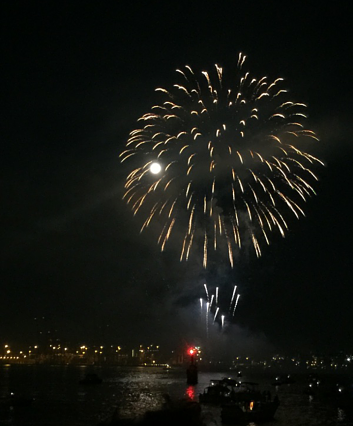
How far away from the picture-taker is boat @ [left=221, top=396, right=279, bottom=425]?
5900 cm

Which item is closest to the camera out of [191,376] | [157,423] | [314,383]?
[157,423]

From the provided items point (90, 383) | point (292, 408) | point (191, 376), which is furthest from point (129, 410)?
point (90, 383)

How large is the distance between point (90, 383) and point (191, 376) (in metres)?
30.2

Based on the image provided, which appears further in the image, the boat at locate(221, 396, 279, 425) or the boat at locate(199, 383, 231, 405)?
the boat at locate(199, 383, 231, 405)

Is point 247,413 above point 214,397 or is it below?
above

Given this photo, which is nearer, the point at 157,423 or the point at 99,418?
the point at 157,423

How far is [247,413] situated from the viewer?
61.5m

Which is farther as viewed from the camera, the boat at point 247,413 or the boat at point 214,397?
the boat at point 214,397

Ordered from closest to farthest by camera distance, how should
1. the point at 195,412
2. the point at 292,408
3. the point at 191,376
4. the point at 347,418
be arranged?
the point at 195,412
the point at 347,418
the point at 292,408
the point at 191,376

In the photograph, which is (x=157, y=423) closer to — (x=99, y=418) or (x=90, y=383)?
(x=99, y=418)

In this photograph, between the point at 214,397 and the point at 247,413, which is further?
the point at 214,397

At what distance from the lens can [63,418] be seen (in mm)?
65625

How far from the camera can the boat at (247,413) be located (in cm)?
5900

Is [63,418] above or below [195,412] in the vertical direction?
below
